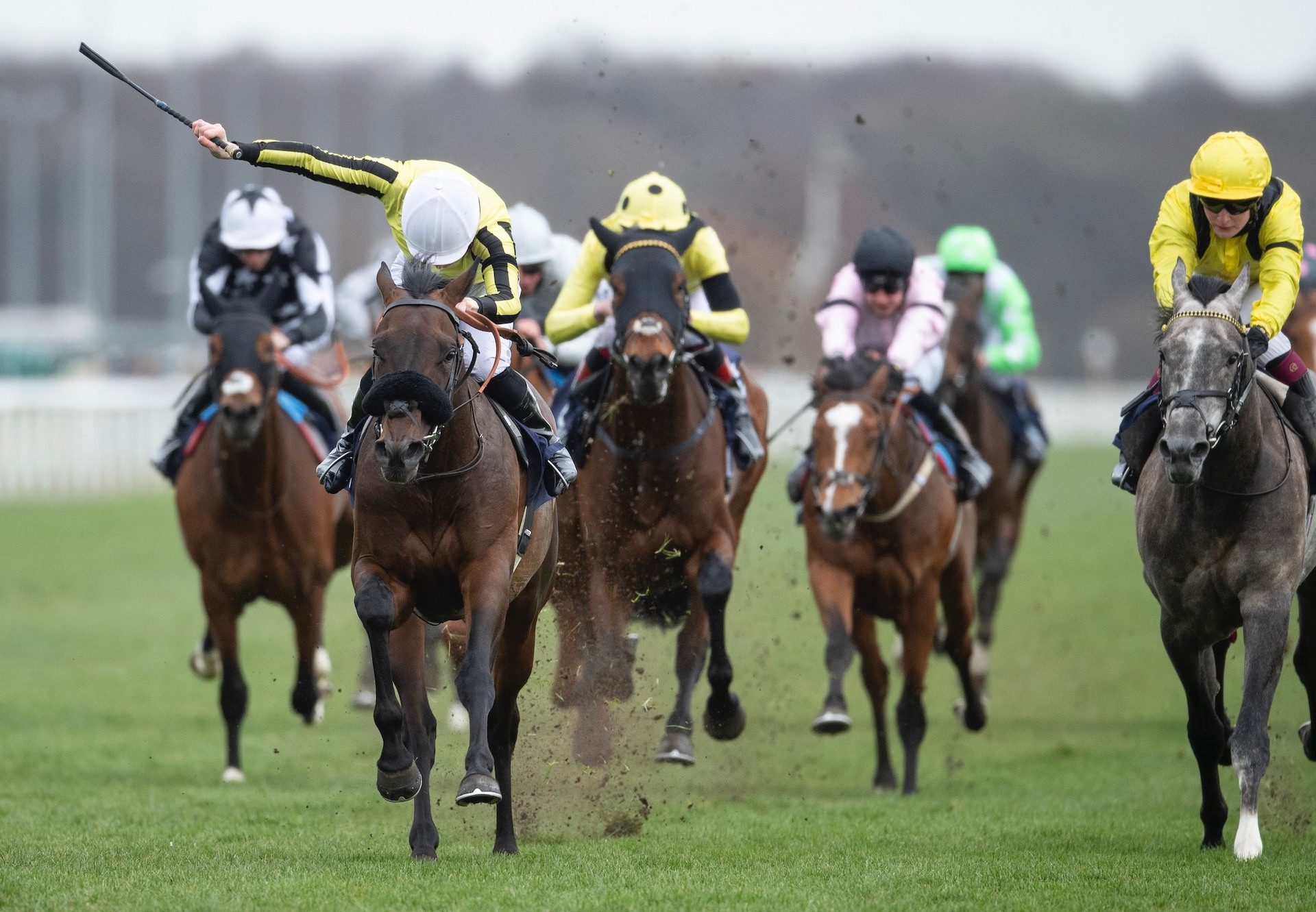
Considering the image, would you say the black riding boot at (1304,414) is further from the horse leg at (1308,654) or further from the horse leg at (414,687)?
the horse leg at (414,687)

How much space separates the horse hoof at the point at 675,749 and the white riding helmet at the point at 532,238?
11.5 ft

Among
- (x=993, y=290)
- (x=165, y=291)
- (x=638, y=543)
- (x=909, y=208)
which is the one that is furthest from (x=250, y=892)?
(x=165, y=291)

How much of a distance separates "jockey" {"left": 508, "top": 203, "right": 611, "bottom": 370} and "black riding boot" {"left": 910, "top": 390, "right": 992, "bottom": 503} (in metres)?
2.03

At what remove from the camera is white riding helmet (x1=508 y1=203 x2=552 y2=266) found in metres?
10.8

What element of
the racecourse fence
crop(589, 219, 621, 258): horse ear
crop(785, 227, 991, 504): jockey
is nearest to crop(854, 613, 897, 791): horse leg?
crop(785, 227, 991, 504): jockey

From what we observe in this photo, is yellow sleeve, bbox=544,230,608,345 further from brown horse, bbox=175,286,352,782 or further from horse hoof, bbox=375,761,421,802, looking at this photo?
horse hoof, bbox=375,761,421,802

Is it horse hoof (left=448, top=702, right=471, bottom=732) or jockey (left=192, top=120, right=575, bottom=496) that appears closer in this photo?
jockey (left=192, top=120, right=575, bottom=496)

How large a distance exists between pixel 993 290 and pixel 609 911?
8223 mm

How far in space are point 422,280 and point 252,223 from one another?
4.34 meters

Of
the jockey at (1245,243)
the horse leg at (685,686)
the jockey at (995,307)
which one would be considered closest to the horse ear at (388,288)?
the horse leg at (685,686)

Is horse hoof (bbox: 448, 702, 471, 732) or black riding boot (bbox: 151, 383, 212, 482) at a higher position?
black riding boot (bbox: 151, 383, 212, 482)

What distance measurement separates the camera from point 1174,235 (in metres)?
7.23

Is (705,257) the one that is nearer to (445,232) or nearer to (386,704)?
(445,232)

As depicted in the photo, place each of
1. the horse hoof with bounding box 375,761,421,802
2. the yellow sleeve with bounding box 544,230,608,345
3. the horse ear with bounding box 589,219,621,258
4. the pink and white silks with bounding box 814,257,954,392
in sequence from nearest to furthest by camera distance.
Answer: the horse hoof with bounding box 375,761,421,802, the horse ear with bounding box 589,219,621,258, the yellow sleeve with bounding box 544,230,608,345, the pink and white silks with bounding box 814,257,954,392
